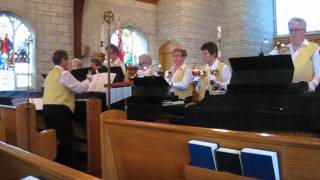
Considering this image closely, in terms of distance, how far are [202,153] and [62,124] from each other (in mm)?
2818

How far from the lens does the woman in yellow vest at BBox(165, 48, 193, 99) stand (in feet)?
16.9

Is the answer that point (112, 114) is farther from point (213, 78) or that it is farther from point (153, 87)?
point (213, 78)

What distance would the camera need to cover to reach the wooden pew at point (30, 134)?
4.06 metres

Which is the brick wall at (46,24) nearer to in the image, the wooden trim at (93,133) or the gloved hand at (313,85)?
the wooden trim at (93,133)

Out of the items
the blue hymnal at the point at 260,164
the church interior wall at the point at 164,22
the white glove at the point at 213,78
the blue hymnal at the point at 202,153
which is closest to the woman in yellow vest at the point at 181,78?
the white glove at the point at 213,78

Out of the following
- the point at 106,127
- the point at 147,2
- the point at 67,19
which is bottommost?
the point at 106,127

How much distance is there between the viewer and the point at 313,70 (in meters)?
3.52

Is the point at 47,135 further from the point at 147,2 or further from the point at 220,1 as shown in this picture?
the point at 220,1

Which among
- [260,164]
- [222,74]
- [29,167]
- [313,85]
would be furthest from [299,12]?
[29,167]

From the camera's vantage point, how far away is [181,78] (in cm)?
531

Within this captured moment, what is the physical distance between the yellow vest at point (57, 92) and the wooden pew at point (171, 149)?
6.16 ft

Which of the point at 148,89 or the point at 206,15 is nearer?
the point at 148,89

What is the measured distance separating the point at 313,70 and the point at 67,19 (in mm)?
6718

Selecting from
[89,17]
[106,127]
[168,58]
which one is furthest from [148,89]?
[168,58]
